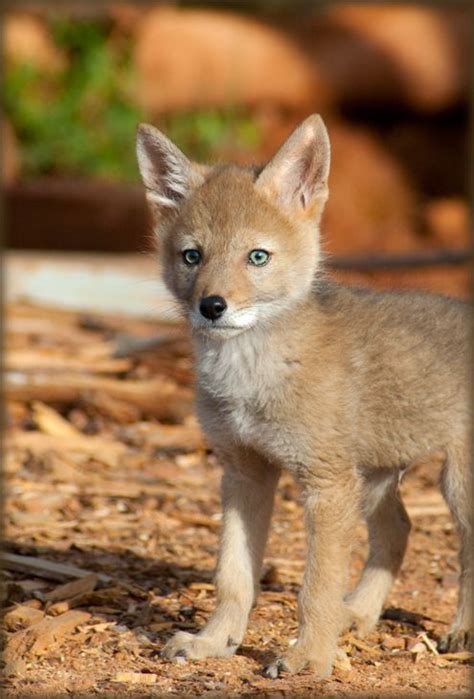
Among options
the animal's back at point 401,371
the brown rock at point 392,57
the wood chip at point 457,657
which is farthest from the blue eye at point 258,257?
the brown rock at point 392,57

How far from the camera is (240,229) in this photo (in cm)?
481

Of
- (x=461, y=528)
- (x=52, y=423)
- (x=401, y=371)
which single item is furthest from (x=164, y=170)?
(x=52, y=423)

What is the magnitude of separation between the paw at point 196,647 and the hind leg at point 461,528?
90 cm

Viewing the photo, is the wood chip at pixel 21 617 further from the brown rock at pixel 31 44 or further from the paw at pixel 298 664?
the brown rock at pixel 31 44

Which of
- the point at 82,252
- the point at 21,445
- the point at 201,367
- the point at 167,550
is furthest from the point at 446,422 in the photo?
the point at 82,252

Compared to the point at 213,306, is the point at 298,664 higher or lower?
lower

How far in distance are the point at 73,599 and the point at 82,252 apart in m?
7.11

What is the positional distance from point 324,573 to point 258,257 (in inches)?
49.6

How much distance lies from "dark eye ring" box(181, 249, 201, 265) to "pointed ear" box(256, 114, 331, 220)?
39 cm

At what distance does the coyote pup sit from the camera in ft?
15.4

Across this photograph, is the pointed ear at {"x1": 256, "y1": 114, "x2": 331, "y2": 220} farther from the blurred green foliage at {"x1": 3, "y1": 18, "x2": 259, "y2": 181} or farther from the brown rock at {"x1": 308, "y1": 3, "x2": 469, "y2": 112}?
the brown rock at {"x1": 308, "y1": 3, "x2": 469, "y2": 112}

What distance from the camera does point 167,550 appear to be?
234 inches

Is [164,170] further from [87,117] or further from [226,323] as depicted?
[87,117]

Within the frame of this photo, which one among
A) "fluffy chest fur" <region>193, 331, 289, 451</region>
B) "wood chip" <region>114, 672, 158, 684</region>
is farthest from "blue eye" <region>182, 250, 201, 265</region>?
"wood chip" <region>114, 672, 158, 684</region>
